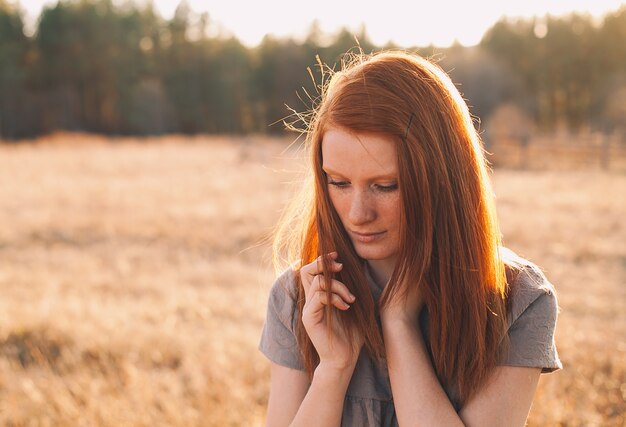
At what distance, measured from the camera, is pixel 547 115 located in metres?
47.7

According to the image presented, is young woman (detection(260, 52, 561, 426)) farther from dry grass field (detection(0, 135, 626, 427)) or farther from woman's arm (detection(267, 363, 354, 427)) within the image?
dry grass field (detection(0, 135, 626, 427))

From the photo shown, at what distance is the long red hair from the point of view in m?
1.66

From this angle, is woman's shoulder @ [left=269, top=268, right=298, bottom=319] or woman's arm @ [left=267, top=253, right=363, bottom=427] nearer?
woman's arm @ [left=267, top=253, right=363, bottom=427]

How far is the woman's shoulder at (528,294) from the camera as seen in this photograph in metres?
1.69

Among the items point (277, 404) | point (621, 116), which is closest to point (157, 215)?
point (277, 404)

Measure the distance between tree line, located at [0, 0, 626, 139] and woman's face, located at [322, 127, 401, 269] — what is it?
41.0 m

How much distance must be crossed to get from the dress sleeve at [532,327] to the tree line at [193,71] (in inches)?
1613

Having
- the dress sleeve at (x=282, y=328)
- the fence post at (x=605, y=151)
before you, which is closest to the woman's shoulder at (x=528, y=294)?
the dress sleeve at (x=282, y=328)

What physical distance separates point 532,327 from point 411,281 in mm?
341

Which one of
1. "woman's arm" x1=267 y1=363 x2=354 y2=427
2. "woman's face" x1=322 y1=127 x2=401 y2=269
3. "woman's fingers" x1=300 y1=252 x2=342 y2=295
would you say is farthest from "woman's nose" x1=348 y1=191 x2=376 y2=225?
"woman's arm" x1=267 y1=363 x2=354 y2=427

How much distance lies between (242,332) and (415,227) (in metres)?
3.35

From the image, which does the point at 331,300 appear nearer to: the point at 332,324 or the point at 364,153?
the point at 332,324

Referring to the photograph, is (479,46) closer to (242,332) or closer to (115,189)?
(115,189)

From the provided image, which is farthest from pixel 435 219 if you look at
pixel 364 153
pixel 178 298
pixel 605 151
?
pixel 605 151
